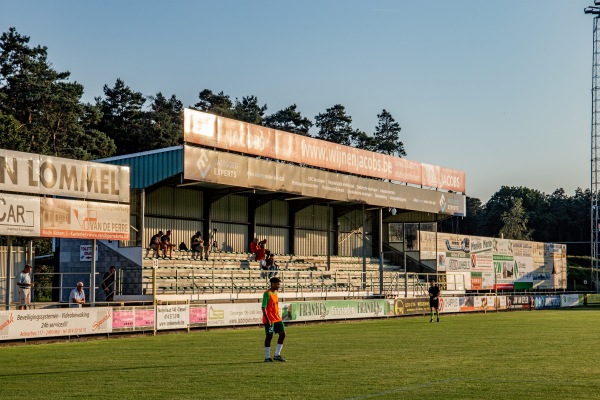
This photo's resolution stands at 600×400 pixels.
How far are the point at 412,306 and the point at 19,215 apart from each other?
25868 millimetres

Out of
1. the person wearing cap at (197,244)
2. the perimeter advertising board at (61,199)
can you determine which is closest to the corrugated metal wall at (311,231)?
the person wearing cap at (197,244)

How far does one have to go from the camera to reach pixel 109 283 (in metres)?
35.9

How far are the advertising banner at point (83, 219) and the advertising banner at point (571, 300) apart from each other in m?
42.8

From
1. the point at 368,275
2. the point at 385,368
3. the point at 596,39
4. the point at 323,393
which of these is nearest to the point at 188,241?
the point at 368,275

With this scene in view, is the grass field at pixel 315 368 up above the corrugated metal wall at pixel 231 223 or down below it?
below

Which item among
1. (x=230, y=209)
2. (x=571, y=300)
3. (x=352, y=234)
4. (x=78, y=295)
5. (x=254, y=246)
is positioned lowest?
(x=571, y=300)

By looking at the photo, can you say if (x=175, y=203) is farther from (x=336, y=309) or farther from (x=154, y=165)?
(x=336, y=309)

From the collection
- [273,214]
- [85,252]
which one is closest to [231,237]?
[273,214]

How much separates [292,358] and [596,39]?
6206cm

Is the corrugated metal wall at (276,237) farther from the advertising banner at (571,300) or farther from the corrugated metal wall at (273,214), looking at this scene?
the advertising banner at (571,300)

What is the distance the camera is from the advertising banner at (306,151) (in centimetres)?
4041

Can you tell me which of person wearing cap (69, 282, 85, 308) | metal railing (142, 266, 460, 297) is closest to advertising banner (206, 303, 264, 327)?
metal railing (142, 266, 460, 297)

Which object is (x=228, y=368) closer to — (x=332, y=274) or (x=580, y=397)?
(x=580, y=397)

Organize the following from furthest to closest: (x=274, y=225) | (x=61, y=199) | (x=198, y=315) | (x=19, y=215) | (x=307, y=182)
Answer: (x=274, y=225)
(x=307, y=182)
(x=198, y=315)
(x=61, y=199)
(x=19, y=215)
